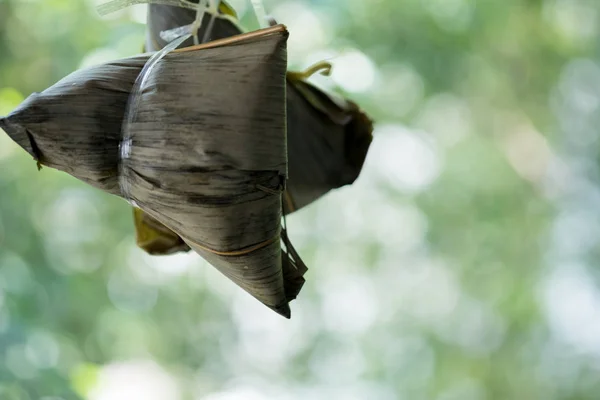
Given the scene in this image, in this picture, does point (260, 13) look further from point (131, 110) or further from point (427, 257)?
point (427, 257)

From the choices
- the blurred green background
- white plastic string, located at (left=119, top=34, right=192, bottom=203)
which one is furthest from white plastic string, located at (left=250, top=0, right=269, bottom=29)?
the blurred green background

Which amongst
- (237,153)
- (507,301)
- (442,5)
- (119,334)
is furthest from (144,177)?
(507,301)

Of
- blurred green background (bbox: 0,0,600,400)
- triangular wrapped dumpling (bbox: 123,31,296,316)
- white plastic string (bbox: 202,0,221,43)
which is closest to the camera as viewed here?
triangular wrapped dumpling (bbox: 123,31,296,316)

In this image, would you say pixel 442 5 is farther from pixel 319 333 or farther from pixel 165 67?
Answer: pixel 165 67

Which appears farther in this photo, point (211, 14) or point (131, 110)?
point (211, 14)

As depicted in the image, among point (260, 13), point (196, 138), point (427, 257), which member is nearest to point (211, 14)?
point (260, 13)

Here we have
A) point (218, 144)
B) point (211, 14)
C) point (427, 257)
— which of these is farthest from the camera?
point (427, 257)

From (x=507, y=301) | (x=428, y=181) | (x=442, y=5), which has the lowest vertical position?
(x=507, y=301)

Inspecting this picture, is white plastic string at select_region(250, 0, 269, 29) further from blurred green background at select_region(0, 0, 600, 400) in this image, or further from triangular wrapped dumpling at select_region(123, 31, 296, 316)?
blurred green background at select_region(0, 0, 600, 400)
